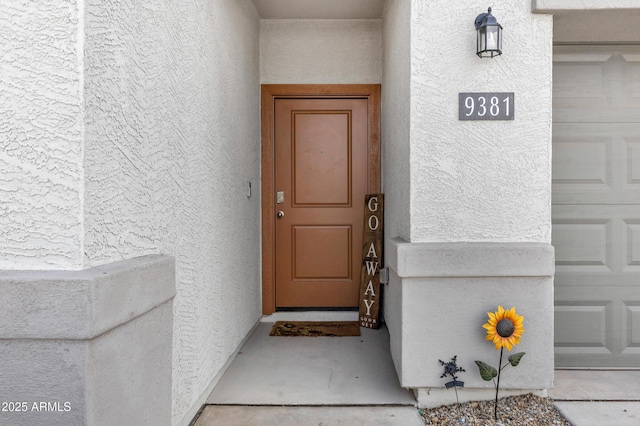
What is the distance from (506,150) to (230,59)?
6.03 feet

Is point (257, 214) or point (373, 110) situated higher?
point (373, 110)

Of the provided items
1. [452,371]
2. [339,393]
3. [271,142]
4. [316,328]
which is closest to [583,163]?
[452,371]

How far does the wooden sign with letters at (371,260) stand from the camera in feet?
11.3

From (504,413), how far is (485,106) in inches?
63.1

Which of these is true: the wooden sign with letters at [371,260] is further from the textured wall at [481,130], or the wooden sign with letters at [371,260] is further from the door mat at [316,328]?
the textured wall at [481,130]

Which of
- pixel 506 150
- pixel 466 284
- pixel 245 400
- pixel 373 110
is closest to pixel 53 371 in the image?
pixel 245 400

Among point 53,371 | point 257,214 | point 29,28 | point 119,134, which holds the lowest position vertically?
point 53,371

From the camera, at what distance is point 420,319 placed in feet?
6.88

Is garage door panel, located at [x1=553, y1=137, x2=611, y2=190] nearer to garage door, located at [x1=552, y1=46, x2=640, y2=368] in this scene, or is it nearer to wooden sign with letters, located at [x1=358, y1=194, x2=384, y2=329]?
garage door, located at [x1=552, y1=46, x2=640, y2=368]

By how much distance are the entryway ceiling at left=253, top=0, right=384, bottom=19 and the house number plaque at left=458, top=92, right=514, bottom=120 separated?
1.67 meters

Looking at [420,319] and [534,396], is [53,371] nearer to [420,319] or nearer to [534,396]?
[420,319]

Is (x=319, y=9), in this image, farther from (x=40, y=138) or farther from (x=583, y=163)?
(x=40, y=138)

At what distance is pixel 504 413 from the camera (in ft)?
6.64

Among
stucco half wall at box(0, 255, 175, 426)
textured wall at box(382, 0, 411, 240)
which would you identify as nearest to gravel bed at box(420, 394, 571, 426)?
textured wall at box(382, 0, 411, 240)
